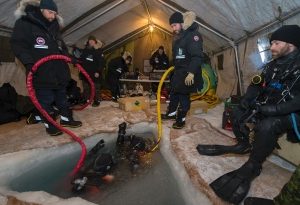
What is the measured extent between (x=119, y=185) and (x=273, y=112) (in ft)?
4.78

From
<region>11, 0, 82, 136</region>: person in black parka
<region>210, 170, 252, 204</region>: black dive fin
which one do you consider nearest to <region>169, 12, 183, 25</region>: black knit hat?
<region>11, 0, 82, 136</region>: person in black parka

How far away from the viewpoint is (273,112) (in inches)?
78.0

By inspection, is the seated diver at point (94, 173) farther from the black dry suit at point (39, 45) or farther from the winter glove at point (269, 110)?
the winter glove at point (269, 110)

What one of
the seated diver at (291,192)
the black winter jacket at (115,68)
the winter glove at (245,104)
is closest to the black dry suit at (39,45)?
the winter glove at (245,104)

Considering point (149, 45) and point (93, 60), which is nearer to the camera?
point (93, 60)

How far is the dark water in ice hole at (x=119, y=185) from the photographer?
1.93m

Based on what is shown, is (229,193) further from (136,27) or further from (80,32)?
(136,27)

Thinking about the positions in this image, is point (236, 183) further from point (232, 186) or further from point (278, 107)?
point (278, 107)

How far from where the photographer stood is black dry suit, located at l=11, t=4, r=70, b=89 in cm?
278

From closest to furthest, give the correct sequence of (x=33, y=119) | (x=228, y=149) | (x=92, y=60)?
(x=228, y=149) → (x=33, y=119) → (x=92, y=60)

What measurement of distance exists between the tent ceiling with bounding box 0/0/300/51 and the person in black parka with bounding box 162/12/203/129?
0.67m

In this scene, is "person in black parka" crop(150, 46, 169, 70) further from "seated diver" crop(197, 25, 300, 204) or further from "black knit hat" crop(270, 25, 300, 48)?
"black knit hat" crop(270, 25, 300, 48)

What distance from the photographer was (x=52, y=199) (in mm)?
1825

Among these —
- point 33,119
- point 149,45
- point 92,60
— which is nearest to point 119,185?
point 33,119
